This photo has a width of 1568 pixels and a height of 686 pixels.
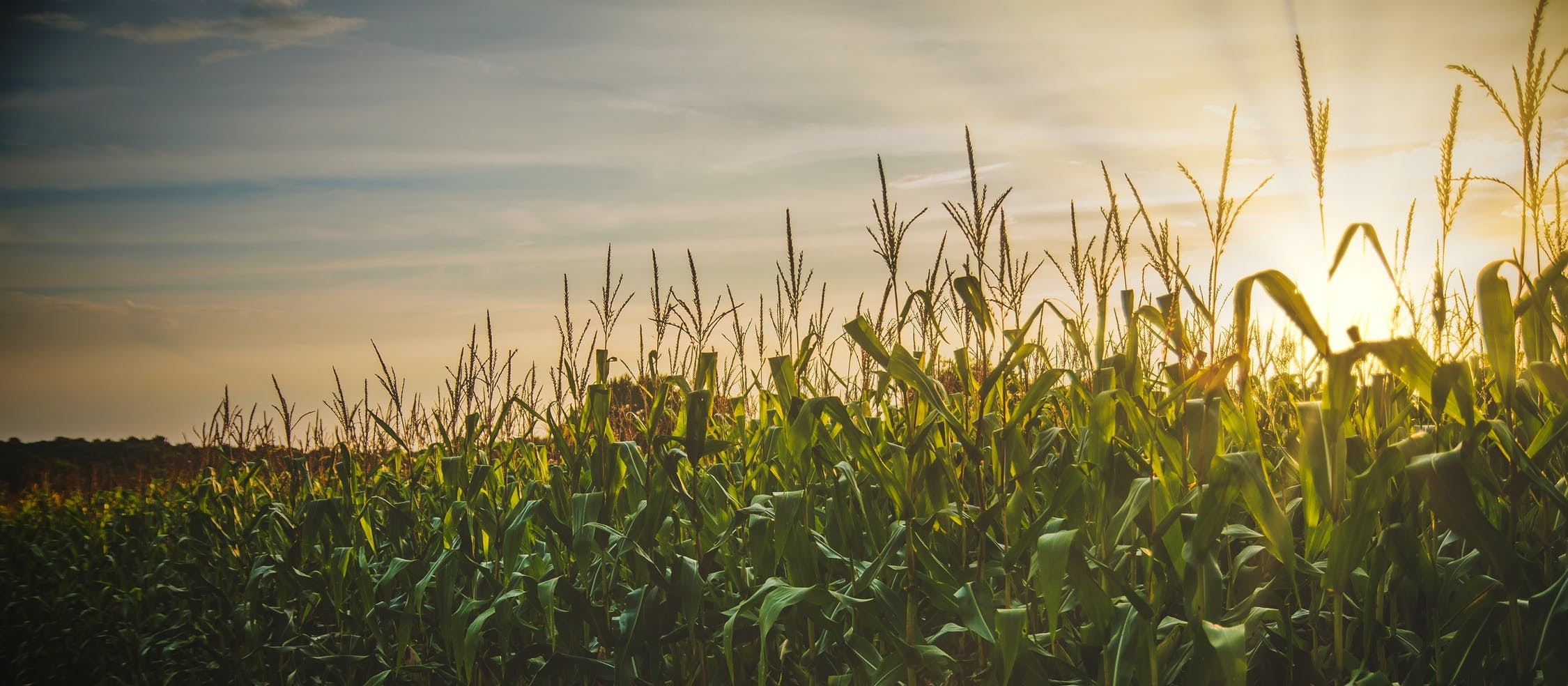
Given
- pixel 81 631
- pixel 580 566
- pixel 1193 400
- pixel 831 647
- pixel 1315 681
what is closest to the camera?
pixel 1193 400

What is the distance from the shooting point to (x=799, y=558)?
210cm

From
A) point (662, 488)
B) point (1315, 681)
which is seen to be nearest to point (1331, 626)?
point (1315, 681)

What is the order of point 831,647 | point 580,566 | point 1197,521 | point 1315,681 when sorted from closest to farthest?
point 1197,521 < point 1315,681 < point 831,647 < point 580,566

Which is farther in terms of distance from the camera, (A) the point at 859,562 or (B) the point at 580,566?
(B) the point at 580,566

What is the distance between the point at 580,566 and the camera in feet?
7.65

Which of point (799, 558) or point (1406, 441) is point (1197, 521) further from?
point (799, 558)

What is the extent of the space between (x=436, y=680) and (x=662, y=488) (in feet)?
4.60

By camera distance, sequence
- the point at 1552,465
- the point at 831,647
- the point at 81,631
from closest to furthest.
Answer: the point at 1552,465 → the point at 831,647 → the point at 81,631

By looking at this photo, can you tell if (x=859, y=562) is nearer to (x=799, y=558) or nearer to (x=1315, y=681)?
(x=799, y=558)

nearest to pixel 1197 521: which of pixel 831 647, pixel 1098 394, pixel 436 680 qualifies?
pixel 1098 394

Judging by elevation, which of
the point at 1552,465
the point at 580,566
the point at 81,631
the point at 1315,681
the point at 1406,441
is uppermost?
the point at 1406,441

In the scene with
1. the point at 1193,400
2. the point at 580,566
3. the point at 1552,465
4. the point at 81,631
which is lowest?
the point at 81,631

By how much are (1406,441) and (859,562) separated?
1187 millimetres

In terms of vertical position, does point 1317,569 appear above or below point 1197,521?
below
